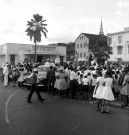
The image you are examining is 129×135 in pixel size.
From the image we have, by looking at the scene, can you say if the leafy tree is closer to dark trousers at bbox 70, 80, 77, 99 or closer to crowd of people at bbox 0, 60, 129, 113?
crowd of people at bbox 0, 60, 129, 113

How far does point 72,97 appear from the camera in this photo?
13906mm

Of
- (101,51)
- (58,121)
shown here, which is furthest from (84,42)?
(58,121)

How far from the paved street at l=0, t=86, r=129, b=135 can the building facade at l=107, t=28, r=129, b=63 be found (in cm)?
4124

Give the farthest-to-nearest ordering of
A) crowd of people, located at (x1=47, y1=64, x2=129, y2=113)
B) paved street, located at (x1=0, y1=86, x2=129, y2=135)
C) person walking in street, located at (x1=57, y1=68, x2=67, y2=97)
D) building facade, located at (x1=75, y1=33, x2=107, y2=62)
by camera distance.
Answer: building facade, located at (x1=75, y1=33, x2=107, y2=62), person walking in street, located at (x1=57, y1=68, x2=67, y2=97), crowd of people, located at (x1=47, y1=64, x2=129, y2=113), paved street, located at (x1=0, y1=86, x2=129, y2=135)

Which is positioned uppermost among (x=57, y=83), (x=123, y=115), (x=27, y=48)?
(x=27, y=48)

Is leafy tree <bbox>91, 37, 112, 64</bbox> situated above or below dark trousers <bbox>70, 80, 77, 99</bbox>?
above

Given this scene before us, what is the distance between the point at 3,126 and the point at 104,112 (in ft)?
13.5

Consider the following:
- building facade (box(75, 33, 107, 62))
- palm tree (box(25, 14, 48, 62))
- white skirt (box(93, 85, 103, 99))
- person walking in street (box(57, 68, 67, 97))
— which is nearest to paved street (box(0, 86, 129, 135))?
white skirt (box(93, 85, 103, 99))

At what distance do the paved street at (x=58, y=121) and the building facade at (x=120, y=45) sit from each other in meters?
41.2

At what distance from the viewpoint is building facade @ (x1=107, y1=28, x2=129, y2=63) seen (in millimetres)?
50531

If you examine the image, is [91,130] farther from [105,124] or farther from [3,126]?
[3,126]

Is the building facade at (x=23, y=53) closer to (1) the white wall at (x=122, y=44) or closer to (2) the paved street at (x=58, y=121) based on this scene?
(1) the white wall at (x=122, y=44)

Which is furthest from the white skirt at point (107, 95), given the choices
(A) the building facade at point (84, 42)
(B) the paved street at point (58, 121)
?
(A) the building facade at point (84, 42)

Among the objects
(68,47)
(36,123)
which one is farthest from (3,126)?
(68,47)
